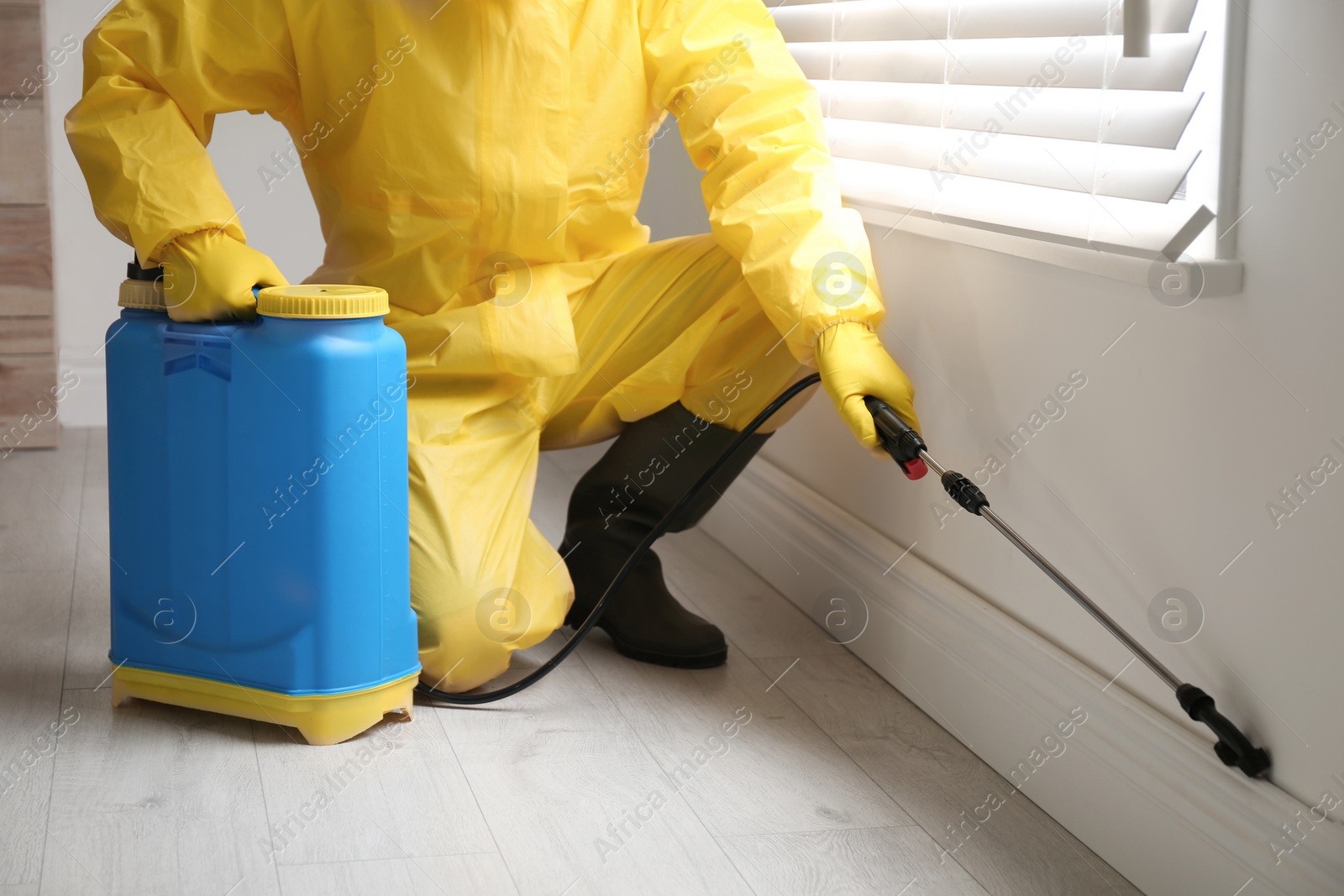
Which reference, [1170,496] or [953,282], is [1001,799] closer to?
[1170,496]

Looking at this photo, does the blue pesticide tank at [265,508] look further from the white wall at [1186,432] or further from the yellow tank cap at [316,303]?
the white wall at [1186,432]

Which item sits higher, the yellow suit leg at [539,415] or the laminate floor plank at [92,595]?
the yellow suit leg at [539,415]

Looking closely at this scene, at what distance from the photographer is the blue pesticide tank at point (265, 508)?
126 cm

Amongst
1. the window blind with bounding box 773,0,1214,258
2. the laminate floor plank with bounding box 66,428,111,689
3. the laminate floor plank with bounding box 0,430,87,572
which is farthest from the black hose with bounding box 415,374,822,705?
the laminate floor plank with bounding box 0,430,87,572

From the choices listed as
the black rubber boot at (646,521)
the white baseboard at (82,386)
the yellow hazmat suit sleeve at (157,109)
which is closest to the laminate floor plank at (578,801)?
the black rubber boot at (646,521)

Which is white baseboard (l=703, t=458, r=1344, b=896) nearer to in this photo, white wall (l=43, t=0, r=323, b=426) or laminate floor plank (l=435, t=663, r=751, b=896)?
laminate floor plank (l=435, t=663, r=751, b=896)

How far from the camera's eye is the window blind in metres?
1.09

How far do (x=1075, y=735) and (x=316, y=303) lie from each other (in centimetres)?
86

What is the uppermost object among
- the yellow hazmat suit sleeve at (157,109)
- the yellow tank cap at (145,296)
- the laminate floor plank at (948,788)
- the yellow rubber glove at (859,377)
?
the yellow hazmat suit sleeve at (157,109)

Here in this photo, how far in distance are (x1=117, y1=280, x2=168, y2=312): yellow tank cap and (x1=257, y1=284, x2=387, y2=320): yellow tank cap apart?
120mm

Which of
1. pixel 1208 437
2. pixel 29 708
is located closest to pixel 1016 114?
pixel 1208 437

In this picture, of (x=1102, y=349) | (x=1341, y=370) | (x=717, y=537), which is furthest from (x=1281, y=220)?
(x=717, y=537)

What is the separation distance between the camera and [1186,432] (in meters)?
1.09

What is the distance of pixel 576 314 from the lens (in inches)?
64.1
